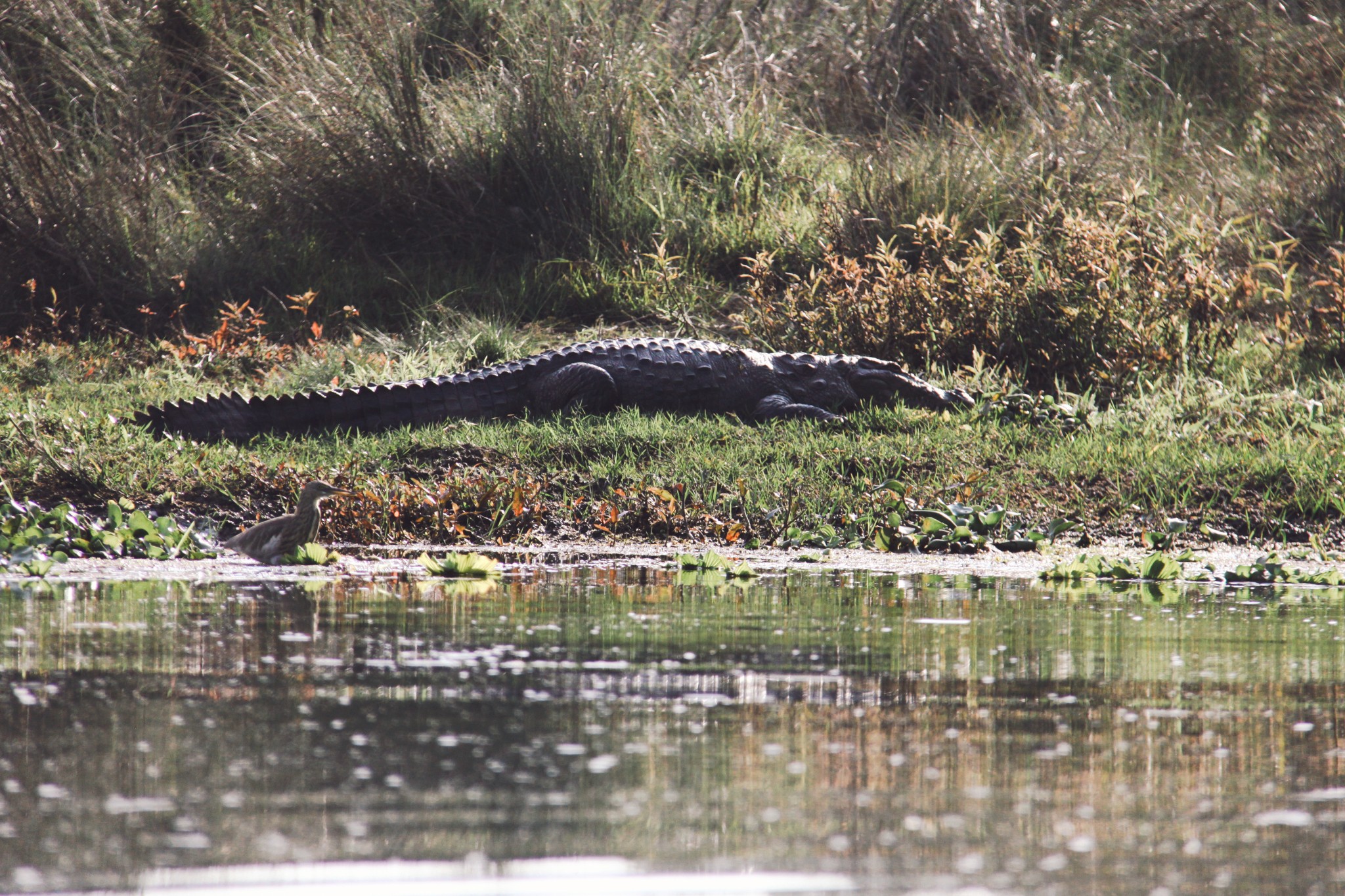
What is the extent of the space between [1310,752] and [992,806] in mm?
755

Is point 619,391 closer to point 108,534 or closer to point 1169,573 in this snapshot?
point 108,534

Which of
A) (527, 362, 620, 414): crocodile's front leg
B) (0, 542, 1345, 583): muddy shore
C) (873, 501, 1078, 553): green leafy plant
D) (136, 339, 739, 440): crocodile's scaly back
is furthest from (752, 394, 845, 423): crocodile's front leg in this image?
(0, 542, 1345, 583): muddy shore

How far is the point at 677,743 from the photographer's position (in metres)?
2.58

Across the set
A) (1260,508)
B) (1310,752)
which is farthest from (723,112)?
(1310,752)

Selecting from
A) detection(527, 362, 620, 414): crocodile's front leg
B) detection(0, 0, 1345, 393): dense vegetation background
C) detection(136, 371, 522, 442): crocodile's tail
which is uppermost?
detection(0, 0, 1345, 393): dense vegetation background

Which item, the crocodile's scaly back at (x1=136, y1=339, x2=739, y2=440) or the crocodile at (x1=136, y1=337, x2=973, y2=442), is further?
the crocodile at (x1=136, y1=337, x2=973, y2=442)

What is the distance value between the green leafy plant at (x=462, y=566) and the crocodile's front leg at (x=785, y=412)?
314 centimetres

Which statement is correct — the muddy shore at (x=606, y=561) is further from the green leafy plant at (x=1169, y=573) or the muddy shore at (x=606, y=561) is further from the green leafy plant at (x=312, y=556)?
the green leafy plant at (x=1169, y=573)

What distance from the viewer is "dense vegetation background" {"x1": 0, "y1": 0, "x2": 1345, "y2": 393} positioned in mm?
8930

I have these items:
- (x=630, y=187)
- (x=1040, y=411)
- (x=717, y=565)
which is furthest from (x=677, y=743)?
(x=630, y=187)

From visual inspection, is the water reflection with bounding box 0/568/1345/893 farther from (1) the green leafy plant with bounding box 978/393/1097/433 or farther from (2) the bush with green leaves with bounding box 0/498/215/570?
(1) the green leafy plant with bounding box 978/393/1097/433

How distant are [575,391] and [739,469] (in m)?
1.59

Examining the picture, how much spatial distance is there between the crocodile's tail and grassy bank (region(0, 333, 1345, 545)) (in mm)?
162

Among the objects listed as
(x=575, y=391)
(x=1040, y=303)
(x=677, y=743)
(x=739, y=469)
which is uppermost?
(x=1040, y=303)
